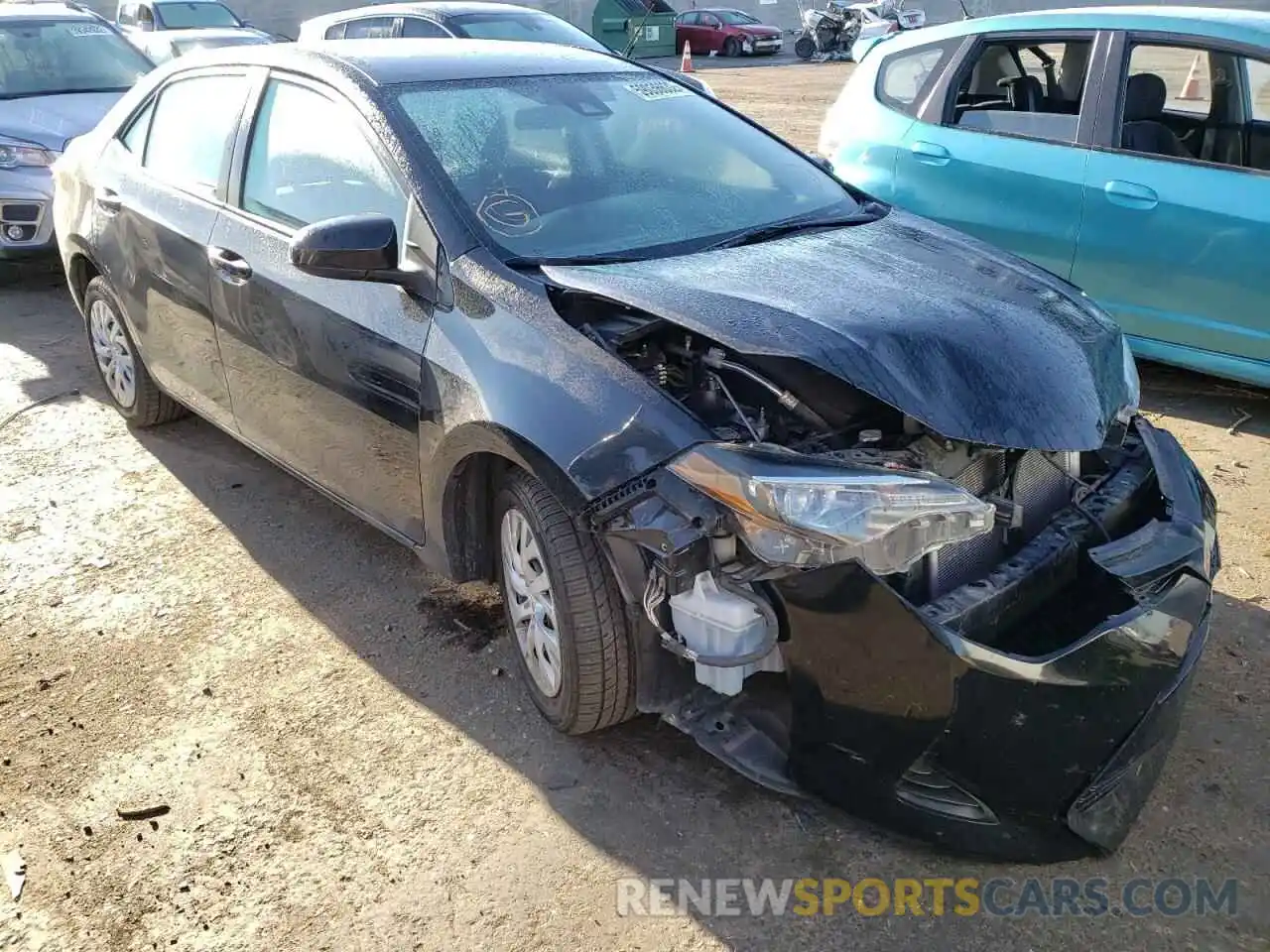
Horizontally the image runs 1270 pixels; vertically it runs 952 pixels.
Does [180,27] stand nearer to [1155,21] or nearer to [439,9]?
[439,9]

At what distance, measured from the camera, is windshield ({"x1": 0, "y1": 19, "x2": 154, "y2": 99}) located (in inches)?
321

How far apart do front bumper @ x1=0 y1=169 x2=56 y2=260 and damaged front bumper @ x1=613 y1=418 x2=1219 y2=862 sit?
674 cm

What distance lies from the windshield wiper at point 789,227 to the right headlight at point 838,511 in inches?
41.9

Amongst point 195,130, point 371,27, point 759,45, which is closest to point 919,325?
point 195,130

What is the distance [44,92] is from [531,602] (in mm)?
7194

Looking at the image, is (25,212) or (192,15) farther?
(192,15)

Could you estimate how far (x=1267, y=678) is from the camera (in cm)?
310

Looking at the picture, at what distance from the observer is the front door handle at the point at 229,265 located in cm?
365

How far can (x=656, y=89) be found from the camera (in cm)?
389

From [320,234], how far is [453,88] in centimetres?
81

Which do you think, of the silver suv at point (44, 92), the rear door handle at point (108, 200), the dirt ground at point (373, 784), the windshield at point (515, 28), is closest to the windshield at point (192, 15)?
the silver suv at point (44, 92)

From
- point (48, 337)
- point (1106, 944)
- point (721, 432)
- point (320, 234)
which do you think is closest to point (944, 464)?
point (721, 432)

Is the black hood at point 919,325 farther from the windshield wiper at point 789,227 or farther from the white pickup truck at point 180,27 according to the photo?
the white pickup truck at point 180,27

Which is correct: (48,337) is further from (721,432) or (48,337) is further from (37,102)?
(721,432)
